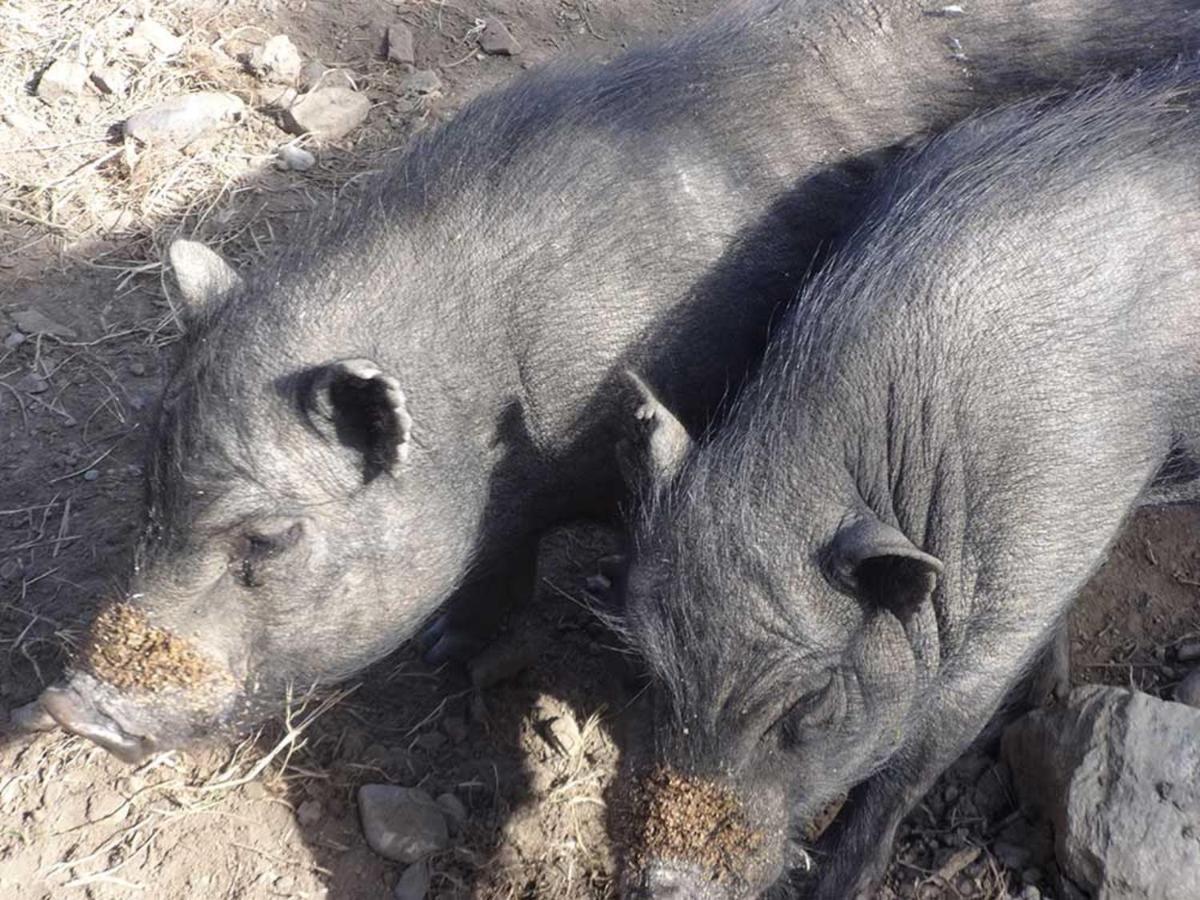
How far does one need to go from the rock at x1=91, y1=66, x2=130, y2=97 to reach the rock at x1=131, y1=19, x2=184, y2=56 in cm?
29

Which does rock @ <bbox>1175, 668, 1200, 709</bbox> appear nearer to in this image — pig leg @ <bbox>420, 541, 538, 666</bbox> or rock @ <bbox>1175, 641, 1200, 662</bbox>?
rock @ <bbox>1175, 641, 1200, 662</bbox>

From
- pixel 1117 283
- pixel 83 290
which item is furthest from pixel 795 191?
pixel 83 290

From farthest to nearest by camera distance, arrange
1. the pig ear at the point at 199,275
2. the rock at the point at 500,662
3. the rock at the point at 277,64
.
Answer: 1. the rock at the point at 277,64
2. the rock at the point at 500,662
3. the pig ear at the point at 199,275

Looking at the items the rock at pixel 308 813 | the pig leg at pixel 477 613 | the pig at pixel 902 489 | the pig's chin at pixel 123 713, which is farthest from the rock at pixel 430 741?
the pig at pixel 902 489

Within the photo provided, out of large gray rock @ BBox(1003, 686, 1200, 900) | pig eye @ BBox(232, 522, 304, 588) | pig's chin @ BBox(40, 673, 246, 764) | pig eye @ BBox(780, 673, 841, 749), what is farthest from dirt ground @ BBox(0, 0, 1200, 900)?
pig eye @ BBox(780, 673, 841, 749)

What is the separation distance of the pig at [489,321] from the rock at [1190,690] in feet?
7.02

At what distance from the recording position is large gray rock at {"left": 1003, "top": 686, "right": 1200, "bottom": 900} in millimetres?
4141

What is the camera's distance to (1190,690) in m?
4.93

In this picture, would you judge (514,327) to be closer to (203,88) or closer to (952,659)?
(952,659)

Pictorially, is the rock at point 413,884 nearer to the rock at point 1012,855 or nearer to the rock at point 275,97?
the rock at point 1012,855

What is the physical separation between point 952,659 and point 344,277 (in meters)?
2.32

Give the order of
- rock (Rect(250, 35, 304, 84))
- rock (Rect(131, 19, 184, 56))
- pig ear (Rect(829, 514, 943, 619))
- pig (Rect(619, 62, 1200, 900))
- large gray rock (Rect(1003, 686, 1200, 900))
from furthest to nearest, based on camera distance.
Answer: rock (Rect(131, 19, 184, 56))
rock (Rect(250, 35, 304, 84))
large gray rock (Rect(1003, 686, 1200, 900))
pig (Rect(619, 62, 1200, 900))
pig ear (Rect(829, 514, 943, 619))

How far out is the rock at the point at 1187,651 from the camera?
16.9 ft

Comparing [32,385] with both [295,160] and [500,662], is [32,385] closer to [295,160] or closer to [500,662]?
[295,160]
